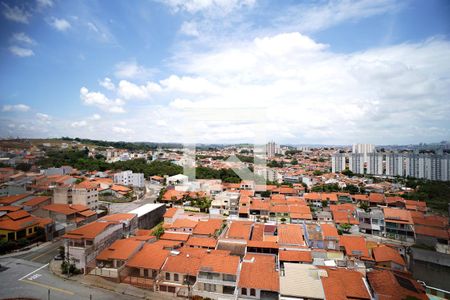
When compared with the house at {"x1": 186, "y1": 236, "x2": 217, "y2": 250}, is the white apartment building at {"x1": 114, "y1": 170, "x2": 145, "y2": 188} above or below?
above

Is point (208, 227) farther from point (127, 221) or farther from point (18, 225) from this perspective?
point (18, 225)

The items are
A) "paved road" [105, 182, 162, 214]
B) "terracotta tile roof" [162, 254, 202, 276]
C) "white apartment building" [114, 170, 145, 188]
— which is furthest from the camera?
"white apartment building" [114, 170, 145, 188]

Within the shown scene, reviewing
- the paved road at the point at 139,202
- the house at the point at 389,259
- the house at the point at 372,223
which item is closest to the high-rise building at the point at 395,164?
the house at the point at 372,223

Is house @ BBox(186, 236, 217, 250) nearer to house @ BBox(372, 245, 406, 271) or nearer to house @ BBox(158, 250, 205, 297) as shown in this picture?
house @ BBox(158, 250, 205, 297)

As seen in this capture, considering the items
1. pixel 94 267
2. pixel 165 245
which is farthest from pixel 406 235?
pixel 94 267

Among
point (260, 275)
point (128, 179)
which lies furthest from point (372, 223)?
point (128, 179)

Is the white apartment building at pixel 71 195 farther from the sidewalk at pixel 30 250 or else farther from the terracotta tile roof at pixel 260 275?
the terracotta tile roof at pixel 260 275

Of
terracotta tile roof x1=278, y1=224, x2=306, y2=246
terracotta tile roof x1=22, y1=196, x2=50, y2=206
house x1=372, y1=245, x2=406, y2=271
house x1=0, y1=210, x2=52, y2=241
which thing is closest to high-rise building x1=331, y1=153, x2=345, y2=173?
terracotta tile roof x1=278, y1=224, x2=306, y2=246
